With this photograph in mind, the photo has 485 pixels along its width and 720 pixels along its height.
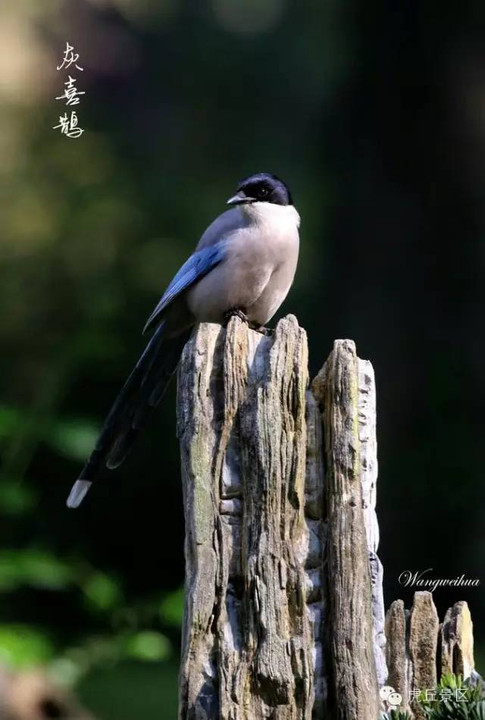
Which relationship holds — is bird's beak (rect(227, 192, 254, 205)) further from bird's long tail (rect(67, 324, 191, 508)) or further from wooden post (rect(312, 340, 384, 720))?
wooden post (rect(312, 340, 384, 720))

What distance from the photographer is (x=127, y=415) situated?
Result: 3787 mm

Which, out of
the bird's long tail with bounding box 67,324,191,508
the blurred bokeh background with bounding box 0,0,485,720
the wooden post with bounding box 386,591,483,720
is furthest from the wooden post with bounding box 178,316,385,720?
the blurred bokeh background with bounding box 0,0,485,720

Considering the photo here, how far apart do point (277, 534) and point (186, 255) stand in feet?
14.3

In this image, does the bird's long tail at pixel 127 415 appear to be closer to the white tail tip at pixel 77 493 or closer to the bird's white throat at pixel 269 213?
the white tail tip at pixel 77 493

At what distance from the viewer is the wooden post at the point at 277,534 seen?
2500 mm

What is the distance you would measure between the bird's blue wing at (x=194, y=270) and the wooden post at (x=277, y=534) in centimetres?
111

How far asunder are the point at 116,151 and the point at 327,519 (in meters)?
4.94

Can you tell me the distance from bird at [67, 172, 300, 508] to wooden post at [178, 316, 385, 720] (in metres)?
1.03

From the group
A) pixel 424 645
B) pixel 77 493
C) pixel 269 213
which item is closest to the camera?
pixel 424 645

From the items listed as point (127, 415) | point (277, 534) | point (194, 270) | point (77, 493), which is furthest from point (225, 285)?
point (277, 534)

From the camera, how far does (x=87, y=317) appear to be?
6.63 m

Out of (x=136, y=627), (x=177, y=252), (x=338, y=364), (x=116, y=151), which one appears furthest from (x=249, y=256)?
(x=116, y=151)

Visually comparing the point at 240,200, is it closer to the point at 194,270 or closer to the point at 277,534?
the point at 194,270


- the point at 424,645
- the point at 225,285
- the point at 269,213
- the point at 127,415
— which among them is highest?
the point at 269,213
